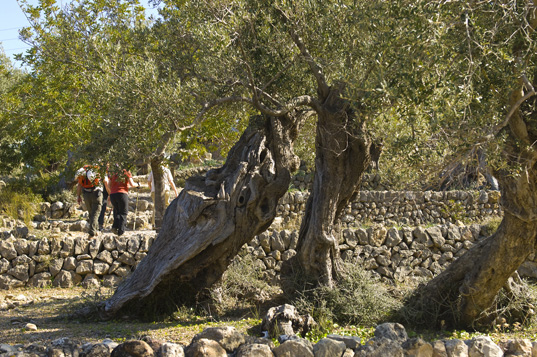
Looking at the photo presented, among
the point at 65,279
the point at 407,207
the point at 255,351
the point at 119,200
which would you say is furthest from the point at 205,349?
the point at 407,207

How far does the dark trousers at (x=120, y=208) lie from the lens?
11.9 meters

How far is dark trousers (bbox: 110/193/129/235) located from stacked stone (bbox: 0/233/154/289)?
46.4 inches

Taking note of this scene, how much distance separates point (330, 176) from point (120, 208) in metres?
5.78

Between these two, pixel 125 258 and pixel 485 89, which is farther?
pixel 125 258

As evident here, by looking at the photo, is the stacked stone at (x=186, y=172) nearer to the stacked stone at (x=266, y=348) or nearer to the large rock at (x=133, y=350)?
the stacked stone at (x=266, y=348)

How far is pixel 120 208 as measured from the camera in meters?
12.0

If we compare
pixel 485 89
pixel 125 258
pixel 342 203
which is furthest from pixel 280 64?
pixel 125 258

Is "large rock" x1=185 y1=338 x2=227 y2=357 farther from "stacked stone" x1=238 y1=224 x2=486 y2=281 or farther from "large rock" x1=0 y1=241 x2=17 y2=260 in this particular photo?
"large rock" x1=0 y1=241 x2=17 y2=260

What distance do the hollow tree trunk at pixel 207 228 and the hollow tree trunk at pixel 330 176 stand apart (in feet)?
2.06

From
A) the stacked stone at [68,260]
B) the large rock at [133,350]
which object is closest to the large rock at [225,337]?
the large rock at [133,350]

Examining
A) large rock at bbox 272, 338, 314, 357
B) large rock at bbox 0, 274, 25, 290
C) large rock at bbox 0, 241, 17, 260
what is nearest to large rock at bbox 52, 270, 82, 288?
large rock at bbox 0, 274, 25, 290

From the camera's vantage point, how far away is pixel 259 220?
8.21 meters

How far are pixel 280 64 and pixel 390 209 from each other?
9865 millimetres

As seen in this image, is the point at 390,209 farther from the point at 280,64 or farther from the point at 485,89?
the point at 485,89
